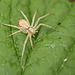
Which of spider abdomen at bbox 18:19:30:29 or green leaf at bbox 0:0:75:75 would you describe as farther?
spider abdomen at bbox 18:19:30:29

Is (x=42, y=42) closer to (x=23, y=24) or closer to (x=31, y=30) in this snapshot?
(x=31, y=30)

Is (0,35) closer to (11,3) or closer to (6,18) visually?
(6,18)

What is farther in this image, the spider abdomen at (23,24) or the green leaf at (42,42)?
the spider abdomen at (23,24)

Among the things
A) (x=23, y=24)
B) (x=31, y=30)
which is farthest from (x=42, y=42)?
(x=23, y=24)

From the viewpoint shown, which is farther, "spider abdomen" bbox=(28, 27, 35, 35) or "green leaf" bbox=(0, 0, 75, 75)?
"spider abdomen" bbox=(28, 27, 35, 35)

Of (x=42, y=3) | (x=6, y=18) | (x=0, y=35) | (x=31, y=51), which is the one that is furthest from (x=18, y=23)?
(x=42, y=3)

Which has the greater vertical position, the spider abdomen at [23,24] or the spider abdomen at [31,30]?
the spider abdomen at [23,24]

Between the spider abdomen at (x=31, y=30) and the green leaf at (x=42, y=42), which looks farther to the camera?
the spider abdomen at (x=31, y=30)

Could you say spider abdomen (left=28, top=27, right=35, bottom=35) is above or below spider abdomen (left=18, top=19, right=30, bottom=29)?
below
